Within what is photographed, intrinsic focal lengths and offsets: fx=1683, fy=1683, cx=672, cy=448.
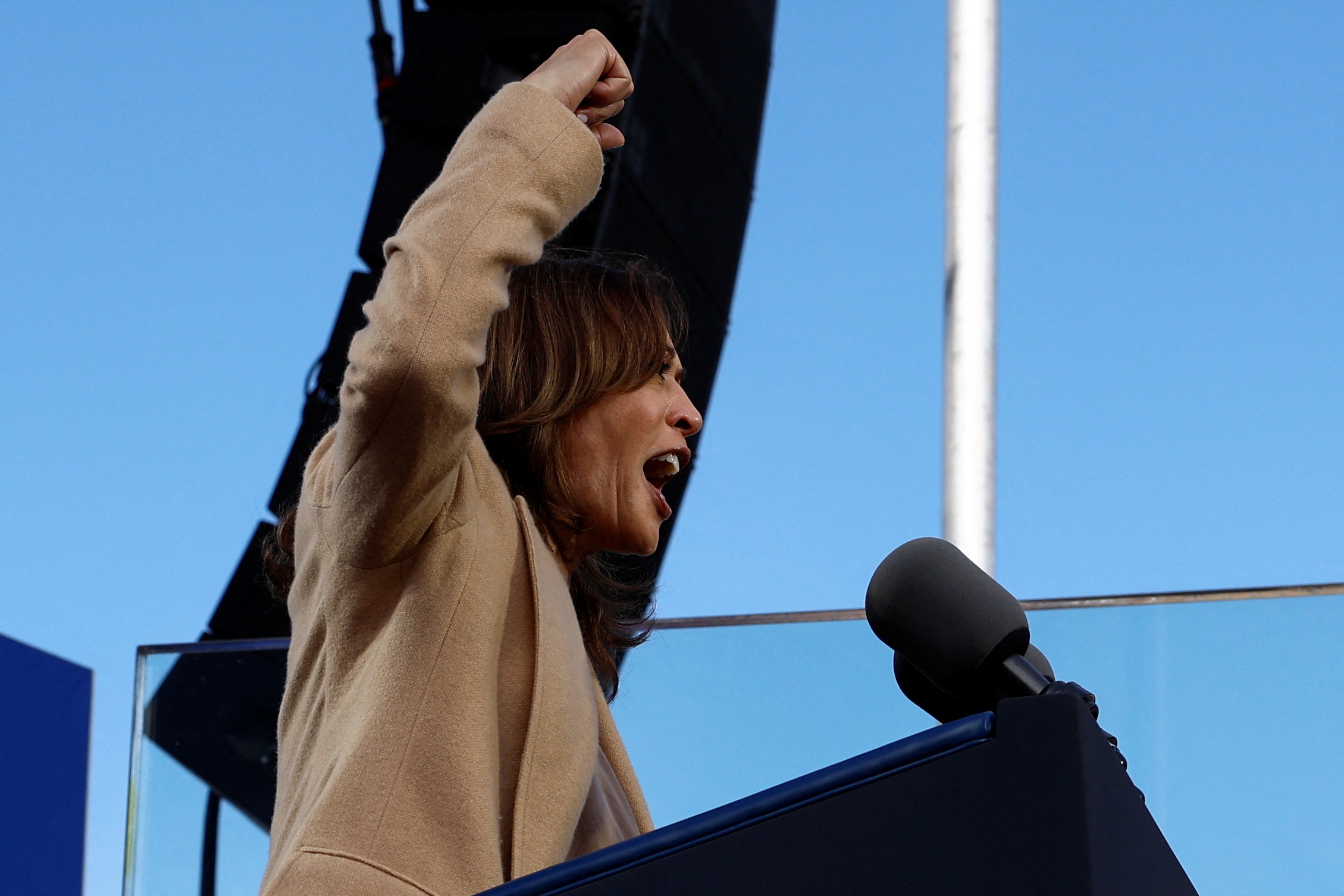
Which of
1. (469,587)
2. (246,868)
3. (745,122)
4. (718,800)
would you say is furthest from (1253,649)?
(745,122)

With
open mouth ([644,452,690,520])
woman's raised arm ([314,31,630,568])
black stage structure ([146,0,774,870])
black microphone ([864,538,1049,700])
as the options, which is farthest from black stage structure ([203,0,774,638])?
black microphone ([864,538,1049,700])

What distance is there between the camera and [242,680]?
106 inches

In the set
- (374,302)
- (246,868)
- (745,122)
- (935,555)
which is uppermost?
(745,122)

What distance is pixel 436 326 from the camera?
3.51 feet

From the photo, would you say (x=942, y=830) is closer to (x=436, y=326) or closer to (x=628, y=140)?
(x=436, y=326)

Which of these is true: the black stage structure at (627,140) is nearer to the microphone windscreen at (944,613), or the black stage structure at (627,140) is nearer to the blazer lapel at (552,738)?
the blazer lapel at (552,738)

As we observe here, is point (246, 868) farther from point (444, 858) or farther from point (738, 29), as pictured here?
point (738, 29)

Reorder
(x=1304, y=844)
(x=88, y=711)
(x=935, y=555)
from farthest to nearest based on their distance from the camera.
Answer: (x=88, y=711) → (x=1304, y=844) → (x=935, y=555)

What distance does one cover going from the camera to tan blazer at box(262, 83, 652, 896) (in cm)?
108

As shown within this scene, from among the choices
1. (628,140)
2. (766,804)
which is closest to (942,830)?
(766,804)

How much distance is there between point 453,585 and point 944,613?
44 cm

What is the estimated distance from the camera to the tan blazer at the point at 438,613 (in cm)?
108

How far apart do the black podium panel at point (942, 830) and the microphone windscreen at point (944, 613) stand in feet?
0.30

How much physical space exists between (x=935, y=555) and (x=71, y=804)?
216 cm
